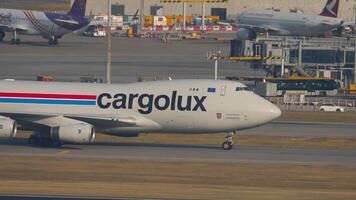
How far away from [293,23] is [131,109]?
10089 cm

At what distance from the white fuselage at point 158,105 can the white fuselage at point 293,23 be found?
99.3m

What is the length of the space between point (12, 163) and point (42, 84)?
30.2 feet

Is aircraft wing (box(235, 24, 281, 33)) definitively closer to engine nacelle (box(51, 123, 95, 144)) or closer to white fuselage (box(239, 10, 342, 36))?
white fuselage (box(239, 10, 342, 36))

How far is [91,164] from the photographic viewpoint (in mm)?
48531

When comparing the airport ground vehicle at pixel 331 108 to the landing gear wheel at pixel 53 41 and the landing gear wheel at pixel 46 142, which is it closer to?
the landing gear wheel at pixel 46 142

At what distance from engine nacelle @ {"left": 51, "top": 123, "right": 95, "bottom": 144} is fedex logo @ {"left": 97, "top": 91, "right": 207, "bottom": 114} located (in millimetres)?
2316

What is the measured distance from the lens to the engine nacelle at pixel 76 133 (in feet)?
177

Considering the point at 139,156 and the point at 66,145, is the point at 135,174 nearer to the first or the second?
the point at 139,156

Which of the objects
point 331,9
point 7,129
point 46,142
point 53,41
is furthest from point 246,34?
point 7,129

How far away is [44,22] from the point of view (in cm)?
13700

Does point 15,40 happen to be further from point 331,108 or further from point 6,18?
point 331,108

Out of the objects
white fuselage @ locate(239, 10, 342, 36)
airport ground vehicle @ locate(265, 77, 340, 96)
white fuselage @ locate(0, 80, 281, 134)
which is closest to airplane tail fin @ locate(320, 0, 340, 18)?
white fuselage @ locate(239, 10, 342, 36)

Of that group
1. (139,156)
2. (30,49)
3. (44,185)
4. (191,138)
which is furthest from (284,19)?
(44,185)

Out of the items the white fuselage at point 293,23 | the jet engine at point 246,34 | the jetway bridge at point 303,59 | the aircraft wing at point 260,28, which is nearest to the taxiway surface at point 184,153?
the jetway bridge at point 303,59
